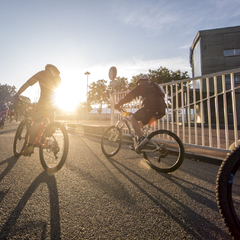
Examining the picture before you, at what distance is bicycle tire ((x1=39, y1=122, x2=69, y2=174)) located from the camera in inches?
111

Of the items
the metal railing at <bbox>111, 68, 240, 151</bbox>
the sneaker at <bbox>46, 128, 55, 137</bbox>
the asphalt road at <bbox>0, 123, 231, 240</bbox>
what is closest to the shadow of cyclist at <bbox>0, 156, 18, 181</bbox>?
the asphalt road at <bbox>0, 123, 231, 240</bbox>

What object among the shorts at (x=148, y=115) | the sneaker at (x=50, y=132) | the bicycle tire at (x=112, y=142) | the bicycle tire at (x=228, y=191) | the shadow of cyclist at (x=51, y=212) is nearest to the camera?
the bicycle tire at (x=228, y=191)

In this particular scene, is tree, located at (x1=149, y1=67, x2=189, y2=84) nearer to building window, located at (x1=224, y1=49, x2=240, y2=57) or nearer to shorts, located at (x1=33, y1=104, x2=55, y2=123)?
building window, located at (x1=224, y1=49, x2=240, y2=57)

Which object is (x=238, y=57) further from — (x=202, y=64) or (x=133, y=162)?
(x=133, y=162)

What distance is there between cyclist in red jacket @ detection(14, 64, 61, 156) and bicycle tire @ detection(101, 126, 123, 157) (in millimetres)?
1511

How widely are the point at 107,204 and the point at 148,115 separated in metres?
1.98

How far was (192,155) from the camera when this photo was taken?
400 cm

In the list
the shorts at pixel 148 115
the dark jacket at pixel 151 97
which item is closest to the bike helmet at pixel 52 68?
the dark jacket at pixel 151 97

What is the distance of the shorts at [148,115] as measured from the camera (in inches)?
131

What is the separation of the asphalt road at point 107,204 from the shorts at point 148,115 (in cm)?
95

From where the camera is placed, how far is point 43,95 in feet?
10.6

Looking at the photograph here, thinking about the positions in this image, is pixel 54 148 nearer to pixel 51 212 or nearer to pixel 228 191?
pixel 51 212

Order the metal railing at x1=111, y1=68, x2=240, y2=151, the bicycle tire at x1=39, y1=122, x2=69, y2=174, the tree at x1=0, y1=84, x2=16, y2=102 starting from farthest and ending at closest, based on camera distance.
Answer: the tree at x1=0, y1=84, x2=16, y2=102
the metal railing at x1=111, y1=68, x2=240, y2=151
the bicycle tire at x1=39, y1=122, x2=69, y2=174

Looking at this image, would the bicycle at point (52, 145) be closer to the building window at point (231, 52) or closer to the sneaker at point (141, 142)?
the sneaker at point (141, 142)
